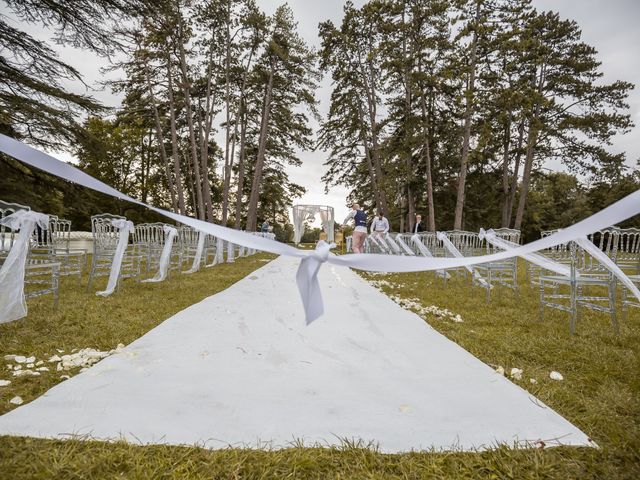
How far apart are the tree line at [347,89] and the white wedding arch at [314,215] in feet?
9.03

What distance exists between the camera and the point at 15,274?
3.00 metres

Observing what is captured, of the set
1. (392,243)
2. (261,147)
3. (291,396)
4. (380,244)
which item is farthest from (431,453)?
(261,147)

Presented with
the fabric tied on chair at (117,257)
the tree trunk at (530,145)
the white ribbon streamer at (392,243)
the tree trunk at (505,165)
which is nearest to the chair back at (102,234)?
the fabric tied on chair at (117,257)

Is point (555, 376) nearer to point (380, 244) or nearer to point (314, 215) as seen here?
point (380, 244)

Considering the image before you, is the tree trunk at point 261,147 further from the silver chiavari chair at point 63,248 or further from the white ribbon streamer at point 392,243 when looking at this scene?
the silver chiavari chair at point 63,248

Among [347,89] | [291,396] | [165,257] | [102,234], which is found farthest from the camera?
[347,89]

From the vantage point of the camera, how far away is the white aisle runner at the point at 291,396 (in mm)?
1536

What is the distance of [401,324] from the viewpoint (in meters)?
3.37

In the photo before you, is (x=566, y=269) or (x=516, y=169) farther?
(x=516, y=169)

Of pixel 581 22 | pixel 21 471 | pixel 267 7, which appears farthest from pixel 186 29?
pixel 581 22

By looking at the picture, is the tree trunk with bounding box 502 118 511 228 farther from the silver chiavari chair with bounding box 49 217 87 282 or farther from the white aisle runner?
the silver chiavari chair with bounding box 49 217 87 282

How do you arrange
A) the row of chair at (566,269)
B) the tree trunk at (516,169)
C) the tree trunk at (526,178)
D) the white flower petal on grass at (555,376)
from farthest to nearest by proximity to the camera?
the tree trunk at (516,169), the tree trunk at (526,178), the row of chair at (566,269), the white flower petal on grass at (555,376)

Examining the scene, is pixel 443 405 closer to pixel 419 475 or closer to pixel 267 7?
pixel 419 475

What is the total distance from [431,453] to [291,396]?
2.46 feet
